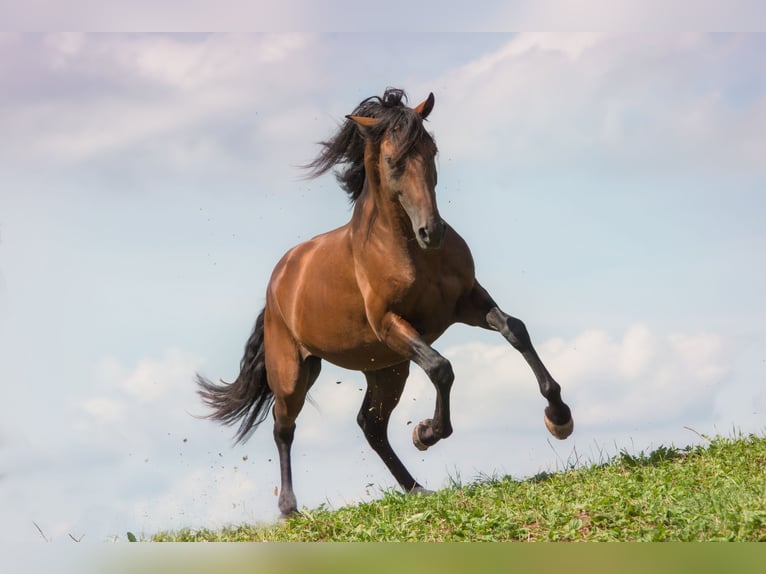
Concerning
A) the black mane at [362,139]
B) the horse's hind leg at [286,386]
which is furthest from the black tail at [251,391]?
the black mane at [362,139]

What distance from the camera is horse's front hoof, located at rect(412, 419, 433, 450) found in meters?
7.77

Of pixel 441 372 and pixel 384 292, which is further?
pixel 384 292

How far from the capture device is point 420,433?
7.82 m

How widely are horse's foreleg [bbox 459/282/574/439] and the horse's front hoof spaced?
0.91 meters

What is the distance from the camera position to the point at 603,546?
580 cm

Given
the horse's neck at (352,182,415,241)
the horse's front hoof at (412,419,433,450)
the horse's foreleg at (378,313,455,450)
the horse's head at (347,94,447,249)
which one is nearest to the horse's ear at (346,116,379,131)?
the horse's head at (347,94,447,249)

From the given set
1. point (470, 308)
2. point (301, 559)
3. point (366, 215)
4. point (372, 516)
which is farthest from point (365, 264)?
point (301, 559)

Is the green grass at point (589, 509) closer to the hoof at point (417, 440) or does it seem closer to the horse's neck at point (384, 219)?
the hoof at point (417, 440)

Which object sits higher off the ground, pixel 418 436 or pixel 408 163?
pixel 408 163

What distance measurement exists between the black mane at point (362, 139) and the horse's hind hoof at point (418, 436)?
2056 mm

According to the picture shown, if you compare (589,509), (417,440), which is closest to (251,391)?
(417,440)

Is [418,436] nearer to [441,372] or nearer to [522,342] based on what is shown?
[441,372]

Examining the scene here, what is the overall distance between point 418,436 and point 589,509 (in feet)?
5.92

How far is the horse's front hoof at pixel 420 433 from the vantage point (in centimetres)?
777
